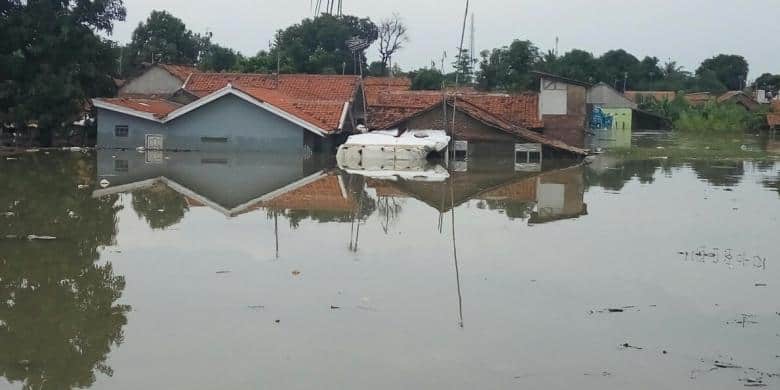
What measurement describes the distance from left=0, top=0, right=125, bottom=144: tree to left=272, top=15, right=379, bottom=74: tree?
1882 cm

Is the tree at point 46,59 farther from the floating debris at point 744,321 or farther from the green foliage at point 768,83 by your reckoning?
the green foliage at point 768,83

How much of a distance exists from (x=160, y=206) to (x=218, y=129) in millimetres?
13264

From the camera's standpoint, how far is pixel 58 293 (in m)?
8.40

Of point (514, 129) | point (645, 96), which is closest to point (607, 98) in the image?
point (645, 96)

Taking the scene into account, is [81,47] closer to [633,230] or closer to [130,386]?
[633,230]

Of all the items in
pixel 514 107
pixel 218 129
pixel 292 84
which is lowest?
pixel 218 129

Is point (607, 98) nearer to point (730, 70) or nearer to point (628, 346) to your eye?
point (730, 70)

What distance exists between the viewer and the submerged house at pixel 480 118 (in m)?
26.3

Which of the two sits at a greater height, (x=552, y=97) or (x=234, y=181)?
(x=552, y=97)

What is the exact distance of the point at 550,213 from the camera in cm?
1464

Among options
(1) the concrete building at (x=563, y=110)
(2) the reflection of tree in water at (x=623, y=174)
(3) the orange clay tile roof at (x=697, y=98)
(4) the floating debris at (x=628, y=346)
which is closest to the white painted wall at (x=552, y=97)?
(1) the concrete building at (x=563, y=110)

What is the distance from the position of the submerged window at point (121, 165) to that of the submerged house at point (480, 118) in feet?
27.6

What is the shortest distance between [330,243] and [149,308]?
148 inches

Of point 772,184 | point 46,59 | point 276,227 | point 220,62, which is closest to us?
point 276,227
